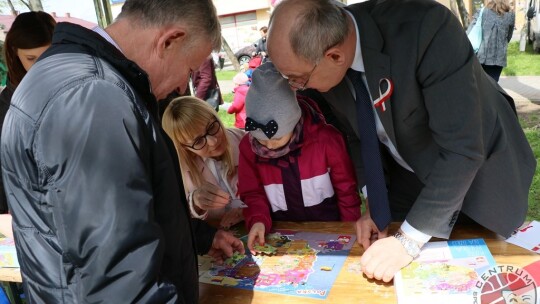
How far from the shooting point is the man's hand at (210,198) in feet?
6.89

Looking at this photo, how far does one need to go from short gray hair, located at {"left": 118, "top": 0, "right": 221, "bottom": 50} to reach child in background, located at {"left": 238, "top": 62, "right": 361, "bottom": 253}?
69 centimetres

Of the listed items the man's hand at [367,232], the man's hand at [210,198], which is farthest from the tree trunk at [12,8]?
the man's hand at [367,232]

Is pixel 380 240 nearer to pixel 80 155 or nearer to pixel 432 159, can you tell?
pixel 432 159

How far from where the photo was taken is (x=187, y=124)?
2.20 meters

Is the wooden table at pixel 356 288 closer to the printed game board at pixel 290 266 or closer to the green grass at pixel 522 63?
the printed game board at pixel 290 266

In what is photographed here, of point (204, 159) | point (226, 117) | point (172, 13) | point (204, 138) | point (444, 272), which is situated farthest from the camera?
point (226, 117)

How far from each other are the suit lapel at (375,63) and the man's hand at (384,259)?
389 mm

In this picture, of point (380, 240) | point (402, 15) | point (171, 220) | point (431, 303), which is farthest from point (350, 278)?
point (402, 15)

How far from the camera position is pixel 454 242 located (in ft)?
5.19

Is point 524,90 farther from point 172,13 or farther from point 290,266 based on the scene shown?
point 172,13

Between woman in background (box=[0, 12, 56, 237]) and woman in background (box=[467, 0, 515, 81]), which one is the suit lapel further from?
woman in background (box=[467, 0, 515, 81])

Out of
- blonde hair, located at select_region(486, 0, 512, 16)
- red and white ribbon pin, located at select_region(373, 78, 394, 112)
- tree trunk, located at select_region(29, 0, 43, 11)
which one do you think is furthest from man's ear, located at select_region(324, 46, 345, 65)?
blonde hair, located at select_region(486, 0, 512, 16)

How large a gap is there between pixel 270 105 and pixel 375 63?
497mm

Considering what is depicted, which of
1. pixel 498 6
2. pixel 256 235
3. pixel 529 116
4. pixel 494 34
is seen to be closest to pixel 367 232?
pixel 256 235
